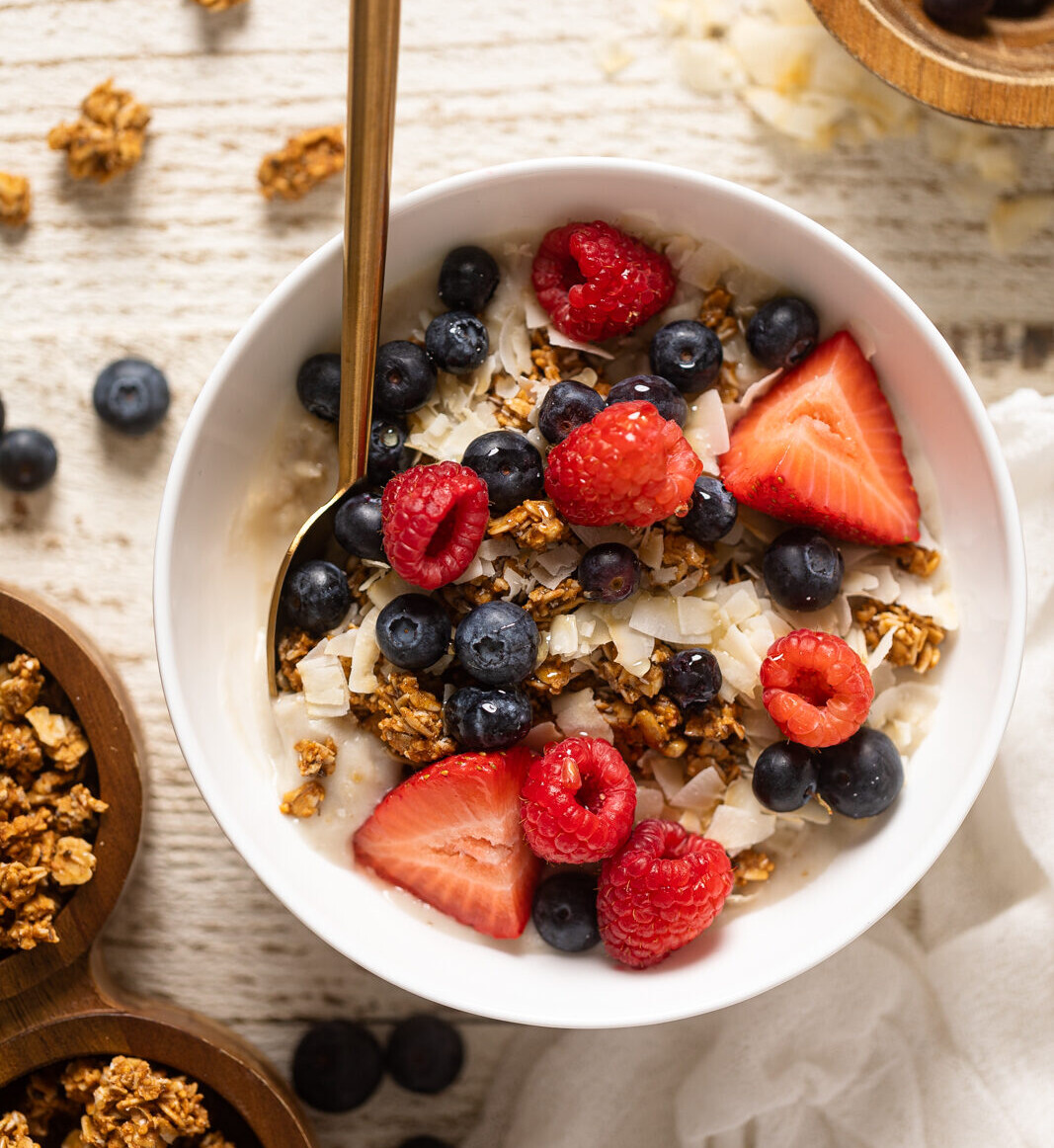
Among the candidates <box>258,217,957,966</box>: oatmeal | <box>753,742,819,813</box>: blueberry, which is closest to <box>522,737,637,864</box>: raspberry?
<box>258,217,957,966</box>: oatmeal

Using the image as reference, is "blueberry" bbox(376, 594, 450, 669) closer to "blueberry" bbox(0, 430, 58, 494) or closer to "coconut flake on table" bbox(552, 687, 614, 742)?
"coconut flake on table" bbox(552, 687, 614, 742)

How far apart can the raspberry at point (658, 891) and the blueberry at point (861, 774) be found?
13cm

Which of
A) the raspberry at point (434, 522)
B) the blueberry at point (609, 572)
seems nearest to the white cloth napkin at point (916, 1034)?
the blueberry at point (609, 572)

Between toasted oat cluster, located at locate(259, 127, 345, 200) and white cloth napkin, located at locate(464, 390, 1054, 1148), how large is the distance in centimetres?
87

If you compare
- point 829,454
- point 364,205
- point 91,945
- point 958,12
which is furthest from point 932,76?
point 91,945

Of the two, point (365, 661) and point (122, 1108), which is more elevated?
point (365, 661)

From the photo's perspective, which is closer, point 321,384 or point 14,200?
point 321,384

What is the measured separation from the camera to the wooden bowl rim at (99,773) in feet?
4.21

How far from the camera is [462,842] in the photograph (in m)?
1.20

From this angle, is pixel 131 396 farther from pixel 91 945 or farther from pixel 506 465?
pixel 91 945

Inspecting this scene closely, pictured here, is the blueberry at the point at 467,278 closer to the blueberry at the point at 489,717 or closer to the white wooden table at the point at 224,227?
the white wooden table at the point at 224,227

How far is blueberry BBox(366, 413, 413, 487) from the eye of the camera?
121cm

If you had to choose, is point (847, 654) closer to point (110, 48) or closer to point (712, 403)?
point (712, 403)

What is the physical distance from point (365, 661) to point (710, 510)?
39 cm
